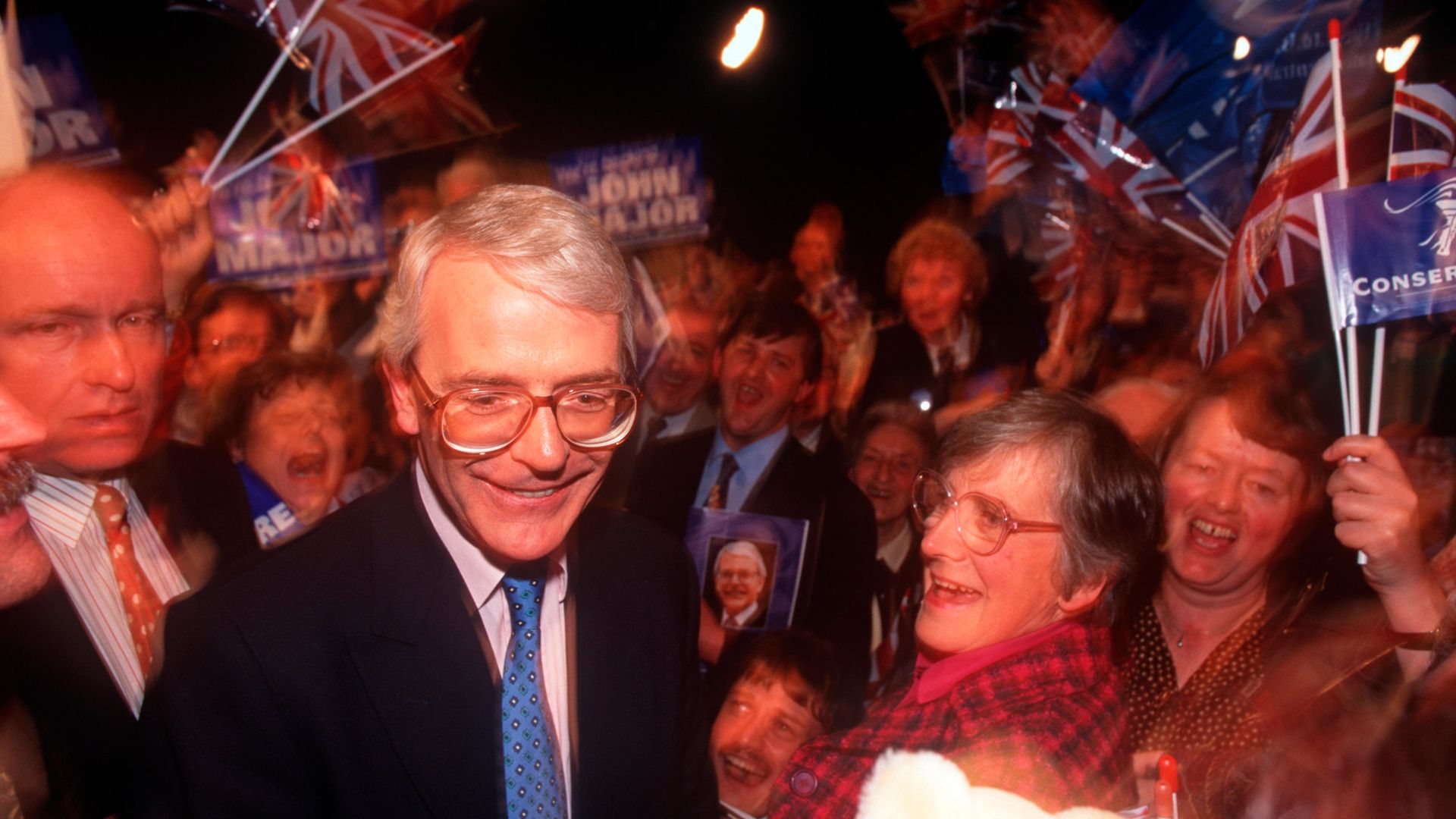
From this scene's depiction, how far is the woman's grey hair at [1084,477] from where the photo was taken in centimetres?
208

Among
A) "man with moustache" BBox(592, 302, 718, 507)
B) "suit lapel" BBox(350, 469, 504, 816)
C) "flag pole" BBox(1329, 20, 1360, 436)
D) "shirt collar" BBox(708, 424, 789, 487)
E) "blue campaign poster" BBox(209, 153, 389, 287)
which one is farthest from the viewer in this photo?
"blue campaign poster" BBox(209, 153, 389, 287)

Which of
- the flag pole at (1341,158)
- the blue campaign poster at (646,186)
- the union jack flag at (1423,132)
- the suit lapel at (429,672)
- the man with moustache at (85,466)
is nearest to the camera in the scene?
the suit lapel at (429,672)

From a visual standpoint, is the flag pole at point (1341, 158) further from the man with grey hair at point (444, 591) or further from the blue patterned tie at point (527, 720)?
the blue patterned tie at point (527, 720)

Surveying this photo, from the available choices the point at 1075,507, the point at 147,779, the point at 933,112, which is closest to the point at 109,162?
the point at 147,779

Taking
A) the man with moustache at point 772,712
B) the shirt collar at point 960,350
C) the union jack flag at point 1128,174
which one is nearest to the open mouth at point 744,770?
the man with moustache at point 772,712

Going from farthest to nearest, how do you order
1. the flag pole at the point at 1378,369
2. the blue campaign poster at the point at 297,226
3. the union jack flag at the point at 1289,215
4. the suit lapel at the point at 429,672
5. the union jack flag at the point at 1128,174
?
the blue campaign poster at the point at 297,226
the union jack flag at the point at 1128,174
the union jack flag at the point at 1289,215
the flag pole at the point at 1378,369
the suit lapel at the point at 429,672

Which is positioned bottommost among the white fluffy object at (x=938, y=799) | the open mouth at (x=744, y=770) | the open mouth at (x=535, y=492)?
the open mouth at (x=744, y=770)

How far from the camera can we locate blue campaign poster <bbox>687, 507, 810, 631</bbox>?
3.56m

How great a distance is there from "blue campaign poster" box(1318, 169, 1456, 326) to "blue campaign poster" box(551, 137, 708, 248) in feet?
13.1

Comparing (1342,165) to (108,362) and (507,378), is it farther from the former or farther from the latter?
(108,362)

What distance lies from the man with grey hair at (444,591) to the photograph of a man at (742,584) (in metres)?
1.59

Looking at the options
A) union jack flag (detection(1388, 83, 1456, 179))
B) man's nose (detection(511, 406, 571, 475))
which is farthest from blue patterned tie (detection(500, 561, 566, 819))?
union jack flag (detection(1388, 83, 1456, 179))

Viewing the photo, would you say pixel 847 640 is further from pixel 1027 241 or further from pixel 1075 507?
pixel 1027 241

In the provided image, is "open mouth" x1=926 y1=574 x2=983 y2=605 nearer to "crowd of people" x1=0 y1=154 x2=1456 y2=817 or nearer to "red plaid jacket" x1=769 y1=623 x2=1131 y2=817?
"crowd of people" x1=0 y1=154 x2=1456 y2=817
